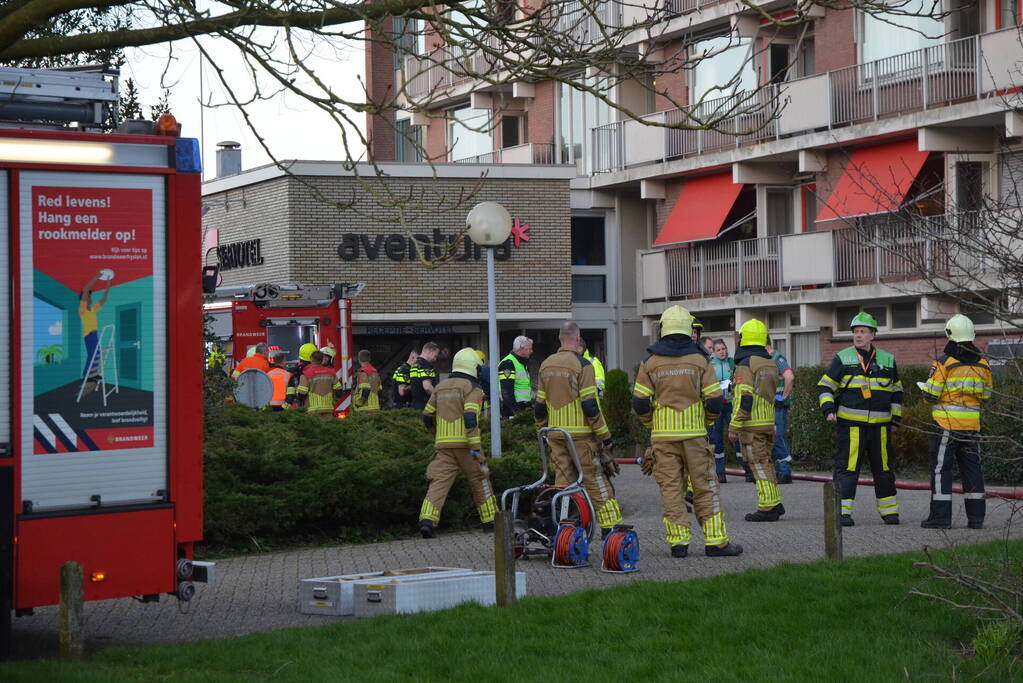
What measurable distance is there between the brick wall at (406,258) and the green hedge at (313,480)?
18.2 metres

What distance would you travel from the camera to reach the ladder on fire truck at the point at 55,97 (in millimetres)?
8664

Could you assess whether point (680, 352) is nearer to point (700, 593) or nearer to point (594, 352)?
point (700, 593)

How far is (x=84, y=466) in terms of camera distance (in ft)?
27.7

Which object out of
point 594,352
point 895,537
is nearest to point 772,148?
point 594,352

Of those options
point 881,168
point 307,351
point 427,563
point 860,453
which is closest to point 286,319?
point 307,351

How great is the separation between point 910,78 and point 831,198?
2.56 metres

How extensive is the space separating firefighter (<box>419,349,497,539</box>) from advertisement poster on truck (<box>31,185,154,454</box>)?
5.36 meters

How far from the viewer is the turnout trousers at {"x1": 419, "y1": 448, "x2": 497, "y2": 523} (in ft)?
45.3

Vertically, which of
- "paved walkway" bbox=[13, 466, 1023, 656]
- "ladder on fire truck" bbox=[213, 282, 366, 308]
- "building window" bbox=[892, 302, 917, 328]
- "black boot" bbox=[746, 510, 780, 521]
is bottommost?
"paved walkway" bbox=[13, 466, 1023, 656]

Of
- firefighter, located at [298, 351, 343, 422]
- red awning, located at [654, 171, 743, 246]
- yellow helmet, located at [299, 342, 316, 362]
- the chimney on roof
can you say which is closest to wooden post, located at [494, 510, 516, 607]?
firefighter, located at [298, 351, 343, 422]

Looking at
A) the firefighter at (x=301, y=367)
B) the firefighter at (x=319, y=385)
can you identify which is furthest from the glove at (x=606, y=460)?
the firefighter at (x=301, y=367)

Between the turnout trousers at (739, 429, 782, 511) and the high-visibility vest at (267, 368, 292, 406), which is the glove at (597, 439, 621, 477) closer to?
the turnout trousers at (739, 429, 782, 511)

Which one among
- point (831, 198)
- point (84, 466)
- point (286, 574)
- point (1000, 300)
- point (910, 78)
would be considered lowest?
point (286, 574)

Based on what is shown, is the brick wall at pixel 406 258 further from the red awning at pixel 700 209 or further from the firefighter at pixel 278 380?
the firefighter at pixel 278 380
